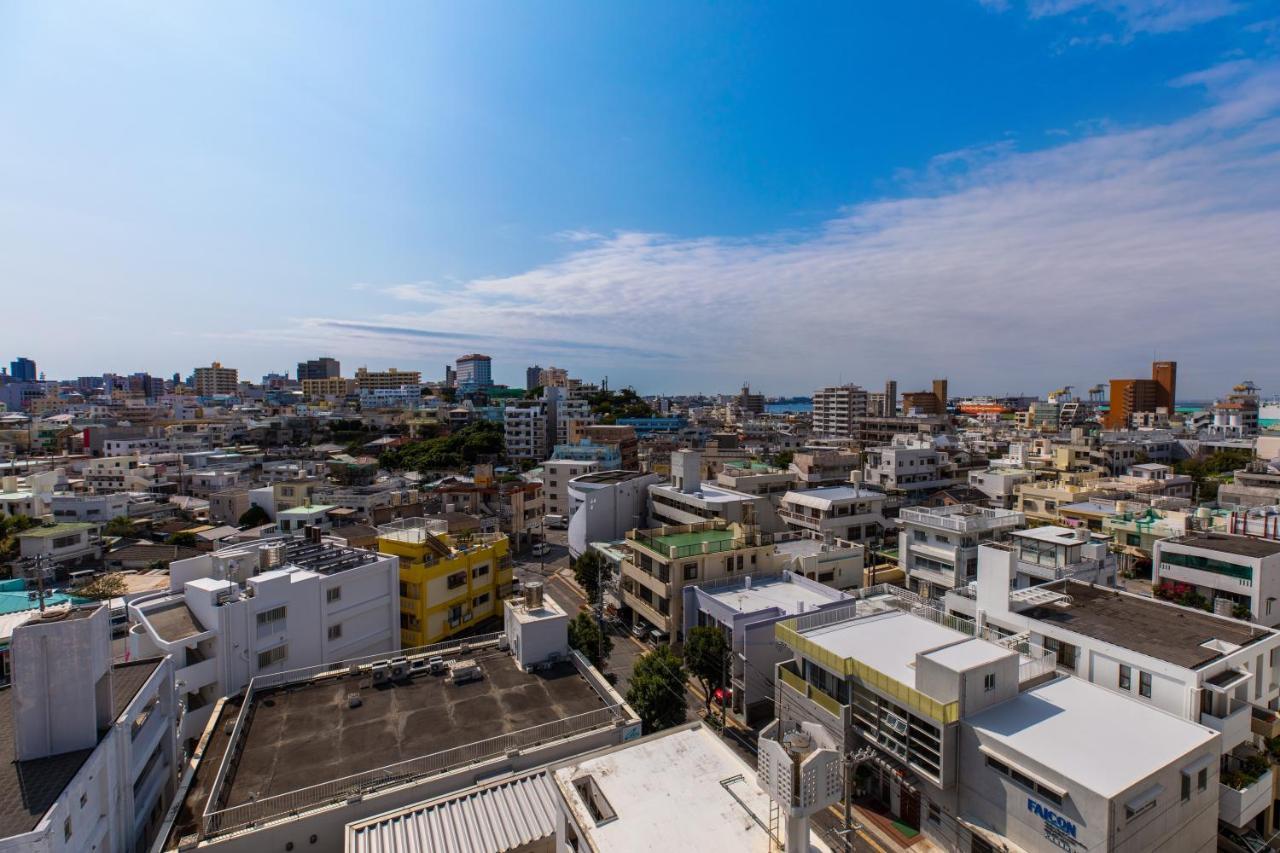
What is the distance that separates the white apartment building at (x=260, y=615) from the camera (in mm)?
20938

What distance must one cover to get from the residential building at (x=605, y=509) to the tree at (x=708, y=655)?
2036 cm

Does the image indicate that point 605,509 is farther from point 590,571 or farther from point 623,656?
point 623,656

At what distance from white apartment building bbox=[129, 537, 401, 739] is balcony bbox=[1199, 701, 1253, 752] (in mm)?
28514

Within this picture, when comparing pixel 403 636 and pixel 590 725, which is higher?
pixel 590 725

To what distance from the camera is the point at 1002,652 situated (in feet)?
54.1

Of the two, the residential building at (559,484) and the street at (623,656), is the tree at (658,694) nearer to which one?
the street at (623,656)

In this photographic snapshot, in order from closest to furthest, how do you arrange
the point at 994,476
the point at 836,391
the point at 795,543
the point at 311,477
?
1. the point at 795,543
2. the point at 994,476
3. the point at 311,477
4. the point at 836,391

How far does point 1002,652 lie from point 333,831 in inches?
675

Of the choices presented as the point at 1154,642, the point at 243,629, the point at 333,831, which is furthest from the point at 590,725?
the point at 1154,642

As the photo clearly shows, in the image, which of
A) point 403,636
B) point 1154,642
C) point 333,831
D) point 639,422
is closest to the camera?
point 333,831

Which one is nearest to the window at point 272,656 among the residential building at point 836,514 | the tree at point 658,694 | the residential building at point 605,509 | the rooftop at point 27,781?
the rooftop at point 27,781

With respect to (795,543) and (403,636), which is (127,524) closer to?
Result: (403,636)

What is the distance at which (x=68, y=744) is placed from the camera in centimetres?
1234

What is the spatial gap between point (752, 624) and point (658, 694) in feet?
18.5
